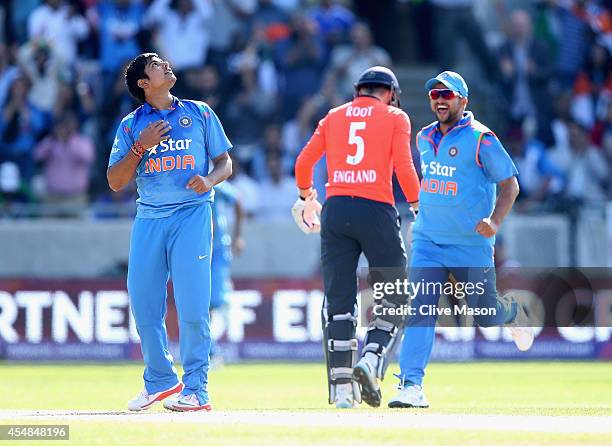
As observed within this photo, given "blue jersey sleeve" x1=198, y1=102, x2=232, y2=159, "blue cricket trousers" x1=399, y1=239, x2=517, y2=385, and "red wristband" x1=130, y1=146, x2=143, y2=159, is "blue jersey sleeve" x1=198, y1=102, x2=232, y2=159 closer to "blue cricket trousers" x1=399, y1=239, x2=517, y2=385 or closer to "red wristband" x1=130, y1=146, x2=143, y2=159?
"red wristband" x1=130, y1=146, x2=143, y2=159

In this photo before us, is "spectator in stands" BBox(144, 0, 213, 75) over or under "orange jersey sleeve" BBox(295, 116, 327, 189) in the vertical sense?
over

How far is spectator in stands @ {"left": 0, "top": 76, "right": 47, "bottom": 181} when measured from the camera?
69.4ft

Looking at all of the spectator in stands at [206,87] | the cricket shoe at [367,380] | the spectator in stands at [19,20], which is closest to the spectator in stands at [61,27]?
the spectator in stands at [19,20]

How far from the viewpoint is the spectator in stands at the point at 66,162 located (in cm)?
2072

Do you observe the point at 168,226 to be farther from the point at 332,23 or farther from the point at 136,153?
the point at 332,23

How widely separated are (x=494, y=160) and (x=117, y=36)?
1179cm

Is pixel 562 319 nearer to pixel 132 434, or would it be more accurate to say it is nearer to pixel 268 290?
pixel 268 290

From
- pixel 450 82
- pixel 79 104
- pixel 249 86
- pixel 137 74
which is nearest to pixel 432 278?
pixel 450 82

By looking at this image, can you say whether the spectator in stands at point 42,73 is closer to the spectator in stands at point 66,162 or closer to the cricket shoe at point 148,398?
the spectator in stands at point 66,162

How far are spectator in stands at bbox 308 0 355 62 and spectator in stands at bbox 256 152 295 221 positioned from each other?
102 inches

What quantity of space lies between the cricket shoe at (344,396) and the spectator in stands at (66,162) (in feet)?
35.0

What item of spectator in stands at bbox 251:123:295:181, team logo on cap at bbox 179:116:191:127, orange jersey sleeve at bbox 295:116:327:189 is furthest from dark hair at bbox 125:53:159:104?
spectator in stands at bbox 251:123:295:181

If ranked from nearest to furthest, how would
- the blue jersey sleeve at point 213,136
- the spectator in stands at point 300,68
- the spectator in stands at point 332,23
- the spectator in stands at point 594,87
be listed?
the blue jersey sleeve at point 213,136 < the spectator in stands at point 300,68 < the spectator in stands at point 332,23 < the spectator in stands at point 594,87

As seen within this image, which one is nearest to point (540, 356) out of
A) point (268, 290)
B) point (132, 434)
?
point (268, 290)
